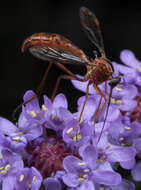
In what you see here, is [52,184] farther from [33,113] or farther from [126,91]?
[126,91]

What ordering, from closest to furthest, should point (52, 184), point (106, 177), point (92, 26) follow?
point (52, 184) < point (106, 177) < point (92, 26)

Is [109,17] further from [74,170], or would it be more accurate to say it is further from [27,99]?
[74,170]

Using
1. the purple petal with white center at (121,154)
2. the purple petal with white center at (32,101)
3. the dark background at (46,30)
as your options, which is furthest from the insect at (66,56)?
the dark background at (46,30)

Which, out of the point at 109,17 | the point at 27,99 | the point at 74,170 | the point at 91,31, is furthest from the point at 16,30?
the point at 74,170

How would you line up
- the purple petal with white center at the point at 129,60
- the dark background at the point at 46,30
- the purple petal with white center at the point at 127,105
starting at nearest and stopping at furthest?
1. the purple petal with white center at the point at 127,105
2. the purple petal with white center at the point at 129,60
3. the dark background at the point at 46,30

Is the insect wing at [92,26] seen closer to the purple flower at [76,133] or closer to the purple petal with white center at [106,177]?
the purple flower at [76,133]

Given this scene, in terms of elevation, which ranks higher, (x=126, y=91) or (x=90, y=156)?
(x=126, y=91)

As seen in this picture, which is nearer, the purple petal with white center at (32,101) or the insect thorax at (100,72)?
the purple petal with white center at (32,101)

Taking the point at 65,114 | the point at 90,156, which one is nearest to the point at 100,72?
the point at 65,114
